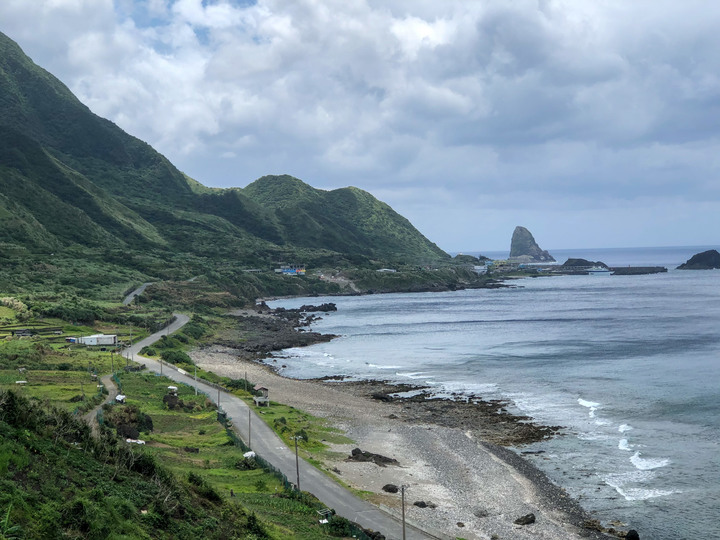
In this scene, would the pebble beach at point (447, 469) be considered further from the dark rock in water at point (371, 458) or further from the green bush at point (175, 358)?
the green bush at point (175, 358)

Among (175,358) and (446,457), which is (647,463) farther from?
(175,358)

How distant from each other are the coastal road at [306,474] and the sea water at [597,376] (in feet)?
45.6

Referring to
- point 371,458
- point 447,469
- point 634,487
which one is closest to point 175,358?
point 371,458

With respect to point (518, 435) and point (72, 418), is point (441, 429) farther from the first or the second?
point (72, 418)

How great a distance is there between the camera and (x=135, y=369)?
262 feet

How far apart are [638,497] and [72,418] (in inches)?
1409

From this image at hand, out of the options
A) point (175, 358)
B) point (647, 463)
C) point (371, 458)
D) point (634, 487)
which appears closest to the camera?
point (634, 487)

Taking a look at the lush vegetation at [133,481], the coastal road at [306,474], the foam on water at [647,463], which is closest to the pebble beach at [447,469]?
the coastal road at [306,474]

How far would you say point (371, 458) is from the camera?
5084cm

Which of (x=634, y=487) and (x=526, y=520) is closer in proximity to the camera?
(x=526, y=520)

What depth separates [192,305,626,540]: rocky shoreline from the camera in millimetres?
39438

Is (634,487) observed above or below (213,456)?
below

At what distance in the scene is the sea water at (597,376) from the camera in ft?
146

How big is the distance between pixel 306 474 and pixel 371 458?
8.27 metres
